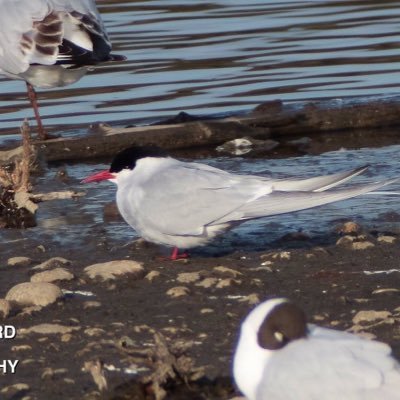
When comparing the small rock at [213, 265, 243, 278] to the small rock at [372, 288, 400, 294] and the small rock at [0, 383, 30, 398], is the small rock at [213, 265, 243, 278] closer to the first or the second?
the small rock at [372, 288, 400, 294]

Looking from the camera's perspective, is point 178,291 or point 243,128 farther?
point 243,128

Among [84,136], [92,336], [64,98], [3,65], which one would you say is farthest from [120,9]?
[92,336]

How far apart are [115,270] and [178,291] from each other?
14.8 inches

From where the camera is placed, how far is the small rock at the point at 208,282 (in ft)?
17.6

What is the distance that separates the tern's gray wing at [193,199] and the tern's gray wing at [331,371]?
1.93 metres

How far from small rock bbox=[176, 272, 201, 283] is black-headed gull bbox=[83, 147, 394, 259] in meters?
0.27

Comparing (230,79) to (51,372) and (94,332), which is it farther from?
(51,372)

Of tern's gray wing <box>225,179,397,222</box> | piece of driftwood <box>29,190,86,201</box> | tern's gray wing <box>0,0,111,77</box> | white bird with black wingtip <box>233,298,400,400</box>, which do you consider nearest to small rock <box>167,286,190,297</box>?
tern's gray wing <box>225,179,397,222</box>

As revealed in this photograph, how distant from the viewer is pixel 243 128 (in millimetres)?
8492

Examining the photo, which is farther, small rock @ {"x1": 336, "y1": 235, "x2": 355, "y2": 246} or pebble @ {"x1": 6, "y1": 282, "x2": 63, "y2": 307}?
small rock @ {"x1": 336, "y1": 235, "x2": 355, "y2": 246}

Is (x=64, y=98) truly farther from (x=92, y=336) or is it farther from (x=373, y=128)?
(x=92, y=336)

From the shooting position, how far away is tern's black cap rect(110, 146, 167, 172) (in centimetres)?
604

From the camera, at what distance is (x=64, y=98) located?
10430 millimetres

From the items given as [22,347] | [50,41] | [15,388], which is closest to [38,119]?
[50,41]
